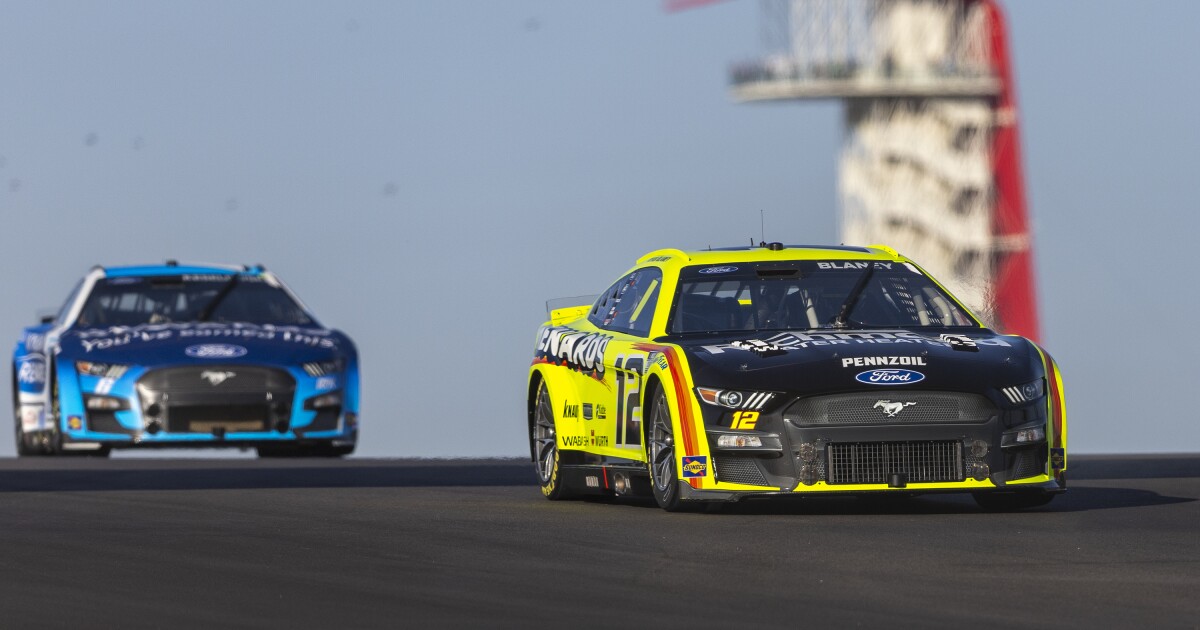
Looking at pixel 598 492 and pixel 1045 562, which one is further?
pixel 598 492

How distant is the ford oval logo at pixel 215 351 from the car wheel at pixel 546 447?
5700mm

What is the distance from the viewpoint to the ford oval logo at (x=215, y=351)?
19.1 m

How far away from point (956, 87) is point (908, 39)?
2882 millimetres

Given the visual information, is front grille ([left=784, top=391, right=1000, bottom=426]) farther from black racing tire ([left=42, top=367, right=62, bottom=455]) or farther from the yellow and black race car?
black racing tire ([left=42, top=367, right=62, bottom=455])

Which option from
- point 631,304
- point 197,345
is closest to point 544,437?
point 631,304

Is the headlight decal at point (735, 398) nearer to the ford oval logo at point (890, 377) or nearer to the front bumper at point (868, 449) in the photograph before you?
the front bumper at point (868, 449)

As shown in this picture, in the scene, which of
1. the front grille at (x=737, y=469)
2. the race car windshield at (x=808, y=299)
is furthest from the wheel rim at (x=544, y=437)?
the front grille at (x=737, y=469)

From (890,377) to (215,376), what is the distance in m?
8.76

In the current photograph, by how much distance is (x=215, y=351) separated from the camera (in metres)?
19.1

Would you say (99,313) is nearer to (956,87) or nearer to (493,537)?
(493,537)

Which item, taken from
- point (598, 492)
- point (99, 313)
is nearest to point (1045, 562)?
point (598, 492)

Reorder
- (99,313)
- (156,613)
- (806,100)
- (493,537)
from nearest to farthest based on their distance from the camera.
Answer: (156,613) < (493,537) < (99,313) < (806,100)

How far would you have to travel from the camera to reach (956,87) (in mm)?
81375

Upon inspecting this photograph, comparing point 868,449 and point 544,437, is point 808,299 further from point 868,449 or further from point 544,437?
point 544,437
